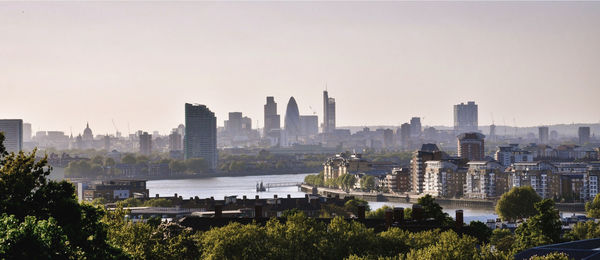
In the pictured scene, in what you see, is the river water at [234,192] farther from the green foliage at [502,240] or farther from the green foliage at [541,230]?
the green foliage at [541,230]

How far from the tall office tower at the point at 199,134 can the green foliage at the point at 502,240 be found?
13835 cm

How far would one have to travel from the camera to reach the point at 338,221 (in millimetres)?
22719

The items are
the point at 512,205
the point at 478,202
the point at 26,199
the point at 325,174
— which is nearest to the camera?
the point at 26,199

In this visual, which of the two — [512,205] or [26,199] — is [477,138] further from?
[26,199]

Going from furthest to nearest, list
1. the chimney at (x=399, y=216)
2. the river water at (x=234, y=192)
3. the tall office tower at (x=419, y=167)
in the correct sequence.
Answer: the tall office tower at (x=419, y=167) → the river water at (x=234, y=192) → the chimney at (x=399, y=216)

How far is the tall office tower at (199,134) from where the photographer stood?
17950 cm

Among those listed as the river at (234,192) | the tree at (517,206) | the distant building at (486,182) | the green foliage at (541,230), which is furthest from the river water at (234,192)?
the green foliage at (541,230)

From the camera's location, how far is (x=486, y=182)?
305ft

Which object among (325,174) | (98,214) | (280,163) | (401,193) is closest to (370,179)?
(401,193)

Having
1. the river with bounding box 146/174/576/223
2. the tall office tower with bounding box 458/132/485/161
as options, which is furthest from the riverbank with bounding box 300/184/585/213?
the tall office tower with bounding box 458/132/485/161

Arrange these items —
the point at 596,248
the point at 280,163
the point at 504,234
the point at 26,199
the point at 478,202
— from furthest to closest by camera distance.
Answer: the point at 280,163 → the point at 478,202 → the point at 504,234 → the point at 596,248 → the point at 26,199

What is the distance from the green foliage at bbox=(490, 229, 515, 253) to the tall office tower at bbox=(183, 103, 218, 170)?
138 meters

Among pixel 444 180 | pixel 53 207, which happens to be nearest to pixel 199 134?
pixel 444 180

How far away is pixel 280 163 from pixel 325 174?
153 ft
